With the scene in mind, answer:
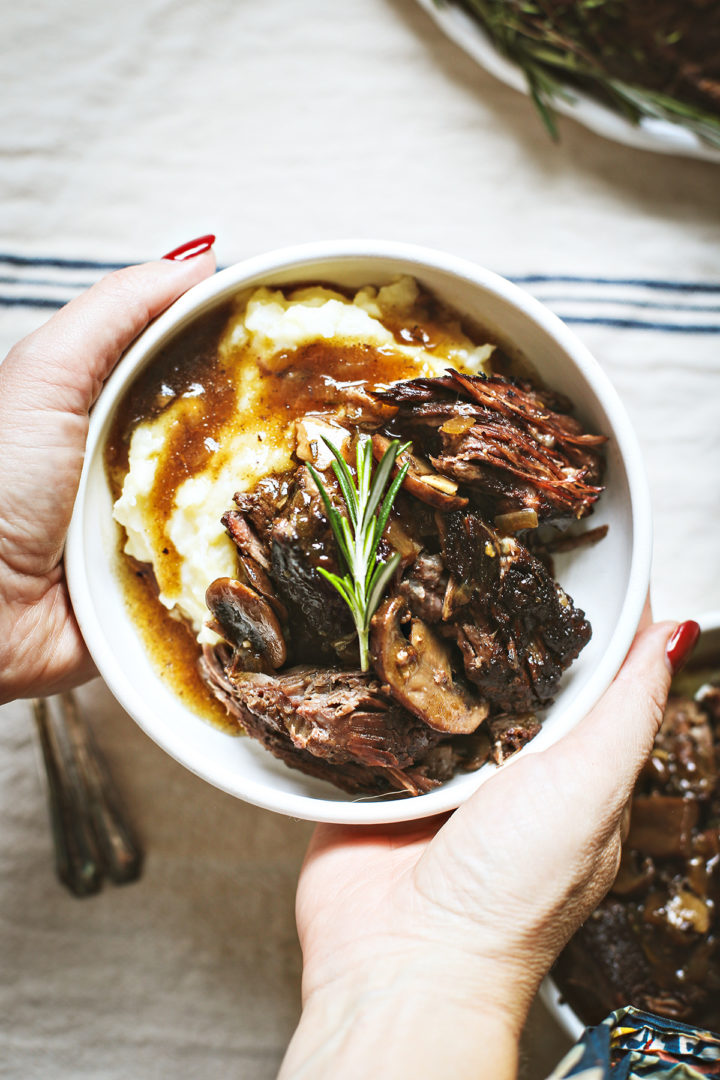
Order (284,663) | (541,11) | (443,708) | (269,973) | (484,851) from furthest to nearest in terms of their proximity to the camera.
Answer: (269,973)
(541,11)
(284,663)
(443,708)
(484,851)

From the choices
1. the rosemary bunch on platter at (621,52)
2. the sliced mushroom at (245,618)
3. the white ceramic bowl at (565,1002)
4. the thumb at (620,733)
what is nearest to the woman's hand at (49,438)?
the sliced mushroom at (245,618)

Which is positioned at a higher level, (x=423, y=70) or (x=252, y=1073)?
(x=423, y=70)

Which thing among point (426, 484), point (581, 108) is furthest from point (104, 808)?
point (581, 108)

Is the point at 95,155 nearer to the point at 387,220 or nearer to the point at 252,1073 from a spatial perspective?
the point at 387,220

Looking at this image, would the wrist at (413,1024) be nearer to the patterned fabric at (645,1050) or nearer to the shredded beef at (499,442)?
the patterned fabric at (645,1050)

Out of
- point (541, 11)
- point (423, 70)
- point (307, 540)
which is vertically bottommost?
point (307, 540)

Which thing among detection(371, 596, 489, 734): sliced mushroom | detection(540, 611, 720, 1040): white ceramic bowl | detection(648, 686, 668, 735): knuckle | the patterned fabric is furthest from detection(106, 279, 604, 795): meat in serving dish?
the patterned fabric

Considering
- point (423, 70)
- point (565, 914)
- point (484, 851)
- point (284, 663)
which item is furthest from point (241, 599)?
point (423, 70)
